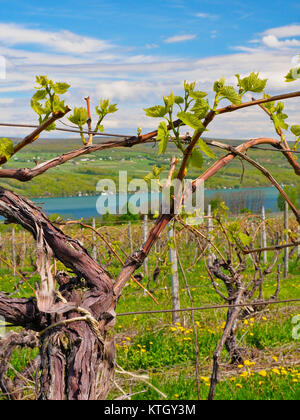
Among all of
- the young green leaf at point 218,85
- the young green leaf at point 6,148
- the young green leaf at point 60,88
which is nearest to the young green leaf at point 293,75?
the young green leaf at point 218,85

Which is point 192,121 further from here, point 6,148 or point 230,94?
point 6,148

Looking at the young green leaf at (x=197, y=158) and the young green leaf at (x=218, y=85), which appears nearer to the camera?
the young green leaf at (x=218, y=85)

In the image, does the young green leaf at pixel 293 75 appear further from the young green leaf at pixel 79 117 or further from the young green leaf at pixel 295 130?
the young green leaf at pixel 79 117

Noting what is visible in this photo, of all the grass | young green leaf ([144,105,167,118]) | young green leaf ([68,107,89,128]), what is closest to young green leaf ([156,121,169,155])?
young green leaf ([144,105,167,118])

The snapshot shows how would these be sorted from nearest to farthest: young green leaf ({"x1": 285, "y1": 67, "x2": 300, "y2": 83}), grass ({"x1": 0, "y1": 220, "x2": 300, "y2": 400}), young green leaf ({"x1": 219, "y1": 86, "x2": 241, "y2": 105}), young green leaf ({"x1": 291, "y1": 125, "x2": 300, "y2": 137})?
young green leaf ({"x1": 219, "y1": 86, "x2": 241, "y2": 105})
young green leaf ({"x1": 285, "y1": 67, "x2": 300, "y2": 83})
young green leaf ({"x1": 291, "y1": 125, "x2": 300, "y2": 137})
grass ({"x1": 0, "y1": 220, "x2": 300, "y2": 400})

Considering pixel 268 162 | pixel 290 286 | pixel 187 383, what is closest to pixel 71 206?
pixel 268 162

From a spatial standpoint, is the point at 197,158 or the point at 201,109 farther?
the point at 197,158

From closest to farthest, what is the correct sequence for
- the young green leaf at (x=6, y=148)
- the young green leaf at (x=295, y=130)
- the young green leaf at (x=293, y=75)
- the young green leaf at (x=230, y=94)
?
the young green leaf at (x=230, y=94) < the young green leaf at (x=293, y=75) < the young green leaf at (x=6, y=148) < the young green leaf at (x=295, y=130)

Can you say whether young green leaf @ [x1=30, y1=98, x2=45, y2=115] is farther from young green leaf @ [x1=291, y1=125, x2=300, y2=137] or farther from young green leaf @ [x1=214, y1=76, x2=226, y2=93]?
young green leaf @ [x1=291, y1=125, x2=300, y2=137]

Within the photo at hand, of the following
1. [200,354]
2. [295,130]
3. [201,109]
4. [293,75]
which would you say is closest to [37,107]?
[201,109]

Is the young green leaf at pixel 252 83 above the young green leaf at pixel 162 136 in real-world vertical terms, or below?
above

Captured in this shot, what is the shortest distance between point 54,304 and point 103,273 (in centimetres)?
17

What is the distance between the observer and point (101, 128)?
1.32m

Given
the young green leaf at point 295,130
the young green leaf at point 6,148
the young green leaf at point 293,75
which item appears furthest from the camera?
the young green leaf at point 295,130
